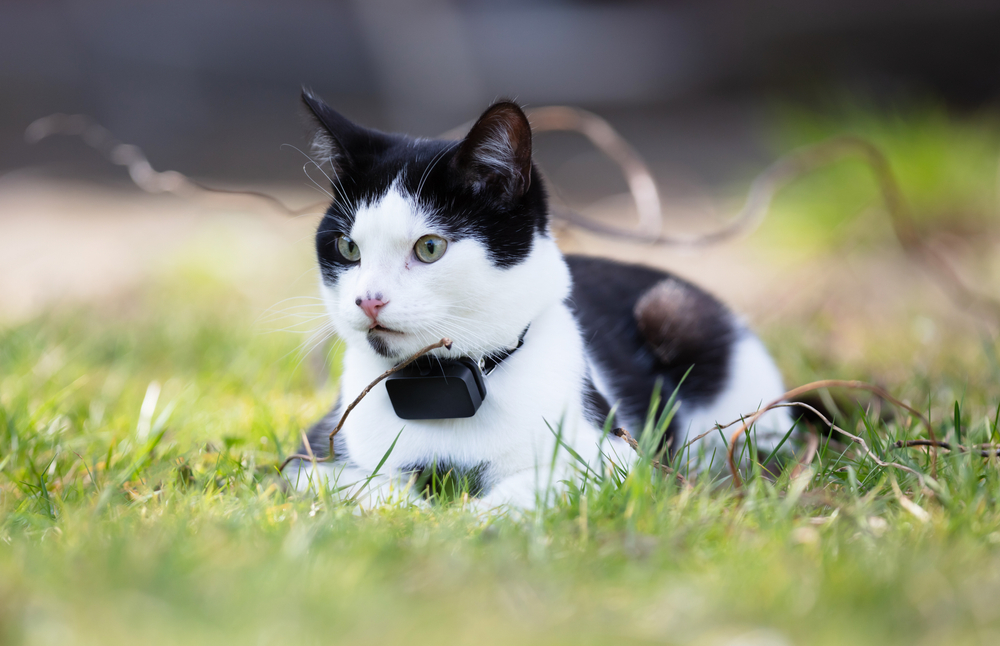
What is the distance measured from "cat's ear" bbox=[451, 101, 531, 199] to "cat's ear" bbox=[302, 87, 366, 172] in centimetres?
26

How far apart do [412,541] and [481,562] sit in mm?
129

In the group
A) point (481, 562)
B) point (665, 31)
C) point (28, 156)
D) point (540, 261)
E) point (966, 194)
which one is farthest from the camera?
point (665, 31)

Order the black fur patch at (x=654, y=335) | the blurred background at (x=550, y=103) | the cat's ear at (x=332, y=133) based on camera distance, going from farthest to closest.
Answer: the blurred background at (x=550, y=103) → the black fur patch at (x=654, y=335) → the cat's ear at (x=332, y=133)

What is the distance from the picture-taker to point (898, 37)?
20.0 feet

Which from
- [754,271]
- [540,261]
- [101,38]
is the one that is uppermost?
[101,38]

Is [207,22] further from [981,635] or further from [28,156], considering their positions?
[981,635]

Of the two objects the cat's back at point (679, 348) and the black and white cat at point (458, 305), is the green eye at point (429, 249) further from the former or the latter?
the cat's back at point (679, 348)

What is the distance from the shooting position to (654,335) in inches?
77.1

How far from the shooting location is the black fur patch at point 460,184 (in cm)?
141

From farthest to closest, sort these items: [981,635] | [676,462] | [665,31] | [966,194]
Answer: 1. [665,31]
2. [966,194]
3. [676,462]
4. [981,635]

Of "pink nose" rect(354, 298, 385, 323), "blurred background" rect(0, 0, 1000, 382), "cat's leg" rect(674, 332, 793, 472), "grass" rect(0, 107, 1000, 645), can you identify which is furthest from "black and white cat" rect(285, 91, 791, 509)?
"blurred background" rect(0, 0, 1000, 382)

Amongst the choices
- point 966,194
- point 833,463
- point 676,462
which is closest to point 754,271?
point 966,194

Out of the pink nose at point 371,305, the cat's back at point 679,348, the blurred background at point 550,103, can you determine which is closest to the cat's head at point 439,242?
the pink nose at point 371,305

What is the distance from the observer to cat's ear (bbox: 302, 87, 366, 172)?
154 centimetres
